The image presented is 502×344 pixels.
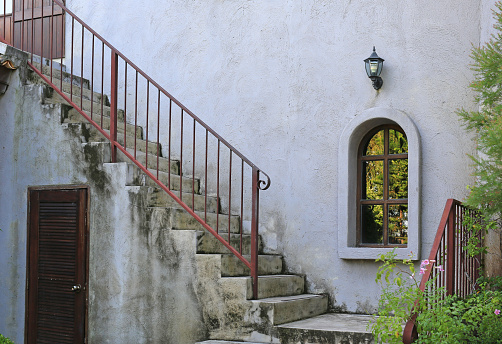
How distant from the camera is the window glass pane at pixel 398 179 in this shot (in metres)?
7.03

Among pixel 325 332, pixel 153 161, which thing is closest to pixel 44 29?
pixel 153 161

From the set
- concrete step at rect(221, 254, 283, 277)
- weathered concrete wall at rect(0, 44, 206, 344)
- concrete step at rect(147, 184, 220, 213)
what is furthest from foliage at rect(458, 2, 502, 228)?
weathered concrete wall at rect(0, 44, 206, 344)

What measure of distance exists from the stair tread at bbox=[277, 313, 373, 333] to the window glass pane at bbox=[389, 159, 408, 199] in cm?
135

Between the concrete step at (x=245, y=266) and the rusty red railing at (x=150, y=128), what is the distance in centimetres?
16

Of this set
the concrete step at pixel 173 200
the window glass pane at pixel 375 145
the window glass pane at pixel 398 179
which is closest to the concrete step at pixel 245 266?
the concrete step at pixel 173 200

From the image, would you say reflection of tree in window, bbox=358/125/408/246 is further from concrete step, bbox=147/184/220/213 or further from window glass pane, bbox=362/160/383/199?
concrete step, bbox=147/184/220/213

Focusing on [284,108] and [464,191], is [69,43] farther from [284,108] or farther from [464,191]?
[464,191]

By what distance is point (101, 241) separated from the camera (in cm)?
680

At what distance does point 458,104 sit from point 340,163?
1358 millimetres

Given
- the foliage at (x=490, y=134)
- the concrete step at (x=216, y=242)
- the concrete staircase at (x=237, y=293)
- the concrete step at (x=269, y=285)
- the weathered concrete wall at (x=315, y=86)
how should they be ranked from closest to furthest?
the foliage at (x=490, y=134) → the concrete staircase at (x=237, y=293) → the concrete step at (x=269, y=285) → the concrete step at (x=216, y=242) → the weathered concrete wall at (x=315, y=86)

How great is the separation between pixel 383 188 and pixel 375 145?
0.49 meters

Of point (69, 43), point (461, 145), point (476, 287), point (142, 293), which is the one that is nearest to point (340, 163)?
point (461, 145)

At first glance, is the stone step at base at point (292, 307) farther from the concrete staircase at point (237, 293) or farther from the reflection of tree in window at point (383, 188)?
the reflection of tree in window at point (383, 188)

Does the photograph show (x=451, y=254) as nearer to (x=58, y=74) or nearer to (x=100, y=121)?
(x=100, y=121)
